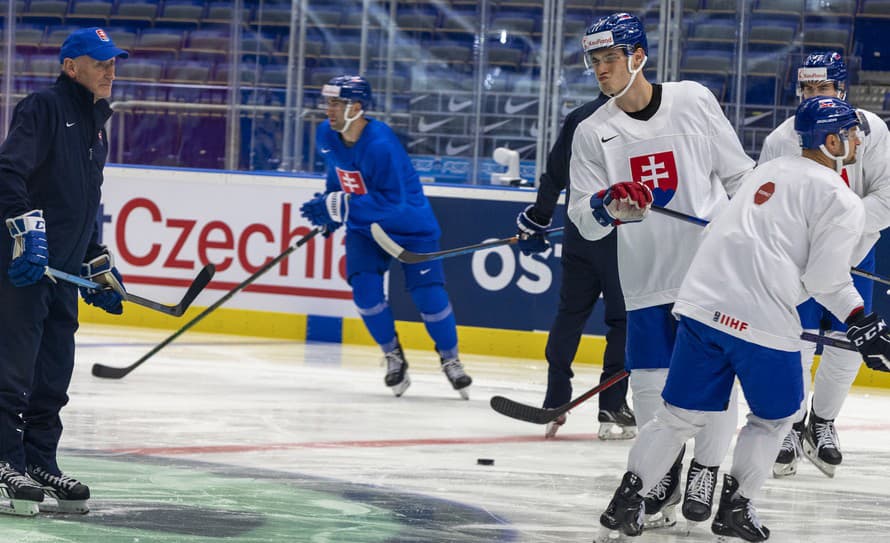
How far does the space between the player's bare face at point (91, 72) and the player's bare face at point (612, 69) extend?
125cm

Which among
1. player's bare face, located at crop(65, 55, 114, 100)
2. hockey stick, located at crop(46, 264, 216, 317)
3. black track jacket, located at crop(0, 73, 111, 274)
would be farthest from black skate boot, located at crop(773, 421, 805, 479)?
player's bare face, located at crop(65, 55, 114, 100)

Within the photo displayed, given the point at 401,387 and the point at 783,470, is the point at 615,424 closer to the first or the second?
the point at 783,470

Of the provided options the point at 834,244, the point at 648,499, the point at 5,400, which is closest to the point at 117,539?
the point at 5,400

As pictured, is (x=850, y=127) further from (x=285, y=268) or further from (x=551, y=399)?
(x=285, y=268)

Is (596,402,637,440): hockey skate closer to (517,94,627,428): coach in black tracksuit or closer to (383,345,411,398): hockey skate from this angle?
(517,94,627,428): coach in black tracksuit

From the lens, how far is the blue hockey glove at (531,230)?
5633 mm

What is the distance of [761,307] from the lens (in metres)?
3.54

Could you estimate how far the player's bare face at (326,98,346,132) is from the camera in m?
6.67

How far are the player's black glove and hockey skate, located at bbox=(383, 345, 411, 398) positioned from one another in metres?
3.42

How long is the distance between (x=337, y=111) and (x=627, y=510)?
3.31m

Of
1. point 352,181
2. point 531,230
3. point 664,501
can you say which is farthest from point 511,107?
point 664,501

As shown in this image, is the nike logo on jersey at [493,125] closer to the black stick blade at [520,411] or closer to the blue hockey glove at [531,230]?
the blue hockey glove at [531,230]

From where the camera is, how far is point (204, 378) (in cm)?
709

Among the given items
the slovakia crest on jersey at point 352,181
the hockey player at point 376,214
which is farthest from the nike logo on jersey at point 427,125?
the slovakia crest on jersey at point 352,181
